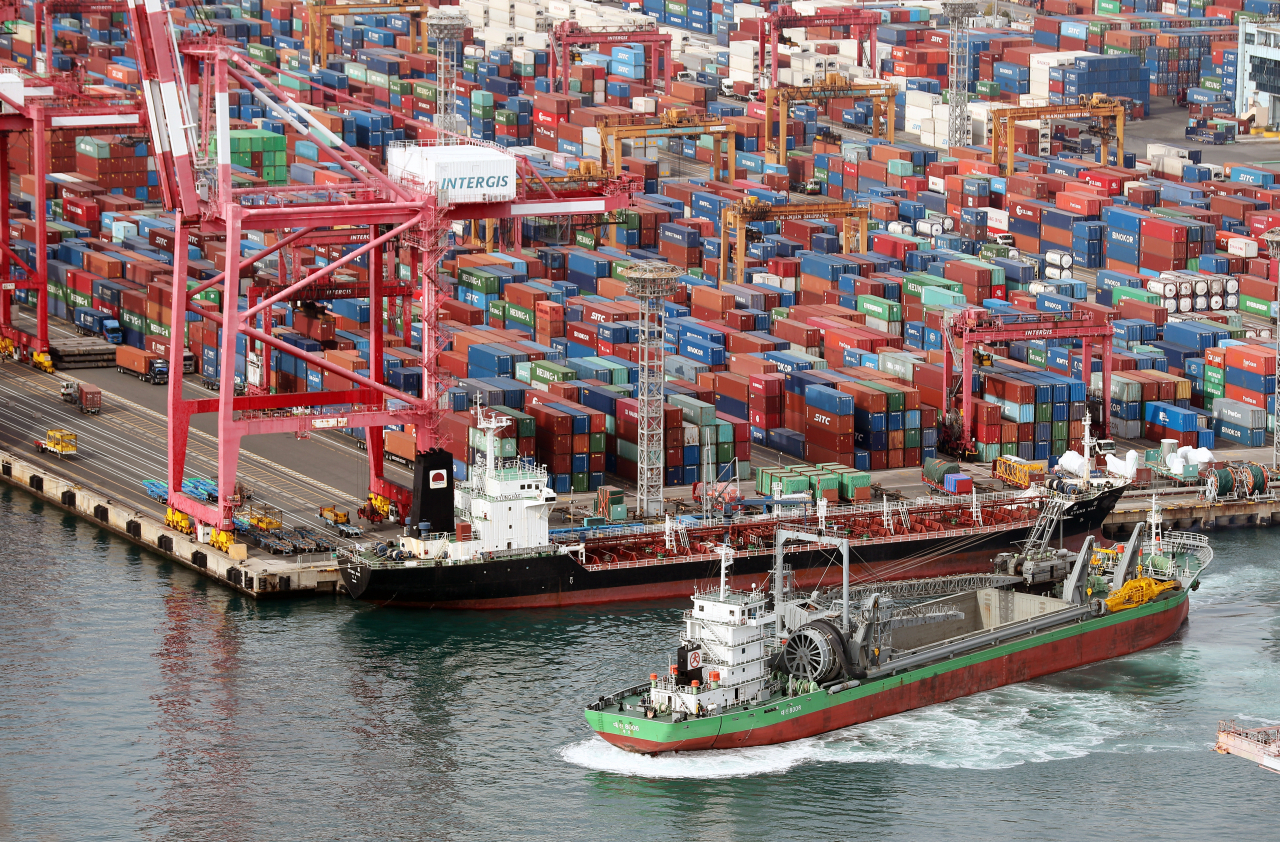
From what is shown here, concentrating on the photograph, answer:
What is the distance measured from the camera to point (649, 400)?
119938mm

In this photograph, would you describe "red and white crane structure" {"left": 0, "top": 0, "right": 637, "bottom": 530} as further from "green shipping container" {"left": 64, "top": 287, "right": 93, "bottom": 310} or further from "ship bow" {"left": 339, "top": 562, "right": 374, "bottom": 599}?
"green shipping container" {"left": 64, "top": 287, "right": 93, "bottom": 310}

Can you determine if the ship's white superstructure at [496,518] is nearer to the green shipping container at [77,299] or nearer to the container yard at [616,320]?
the container yard at [616,320]

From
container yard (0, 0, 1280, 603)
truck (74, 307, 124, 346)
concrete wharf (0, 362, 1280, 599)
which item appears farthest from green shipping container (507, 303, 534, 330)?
truck (74, 307, 124, 346)

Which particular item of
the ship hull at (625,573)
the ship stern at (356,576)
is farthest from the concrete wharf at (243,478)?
the ship hull at (625,573)

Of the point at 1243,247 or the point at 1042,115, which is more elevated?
the point at 1042,115

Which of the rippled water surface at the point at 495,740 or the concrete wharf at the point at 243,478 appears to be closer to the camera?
the rippled water surface at the point at 495,740

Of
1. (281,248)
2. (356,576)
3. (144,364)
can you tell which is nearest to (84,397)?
(144,364)

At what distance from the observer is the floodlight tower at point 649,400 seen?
117 m

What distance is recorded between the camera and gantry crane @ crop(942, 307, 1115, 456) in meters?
132

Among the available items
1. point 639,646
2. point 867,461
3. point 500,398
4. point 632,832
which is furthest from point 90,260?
point 632,832

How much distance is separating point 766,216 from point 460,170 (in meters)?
48.8

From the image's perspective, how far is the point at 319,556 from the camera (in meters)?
116

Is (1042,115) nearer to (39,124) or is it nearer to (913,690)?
(39,124)

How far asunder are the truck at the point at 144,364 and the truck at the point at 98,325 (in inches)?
172
